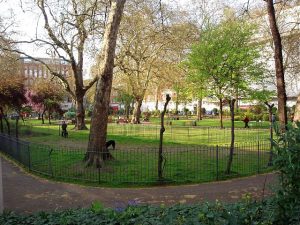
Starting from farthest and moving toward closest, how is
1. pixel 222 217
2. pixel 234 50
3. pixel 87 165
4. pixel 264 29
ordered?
pixel 264 29 → pixel 234 50 → pixel 87 165 → pixel 222 217

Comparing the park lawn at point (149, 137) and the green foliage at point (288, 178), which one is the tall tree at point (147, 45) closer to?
the park lawn at point (149, 137)

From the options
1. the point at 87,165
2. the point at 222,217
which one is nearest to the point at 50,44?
the point at 87,165

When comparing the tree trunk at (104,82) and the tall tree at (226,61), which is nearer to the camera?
the tree trunk at (104,82)

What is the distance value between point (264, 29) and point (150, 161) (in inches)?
1168

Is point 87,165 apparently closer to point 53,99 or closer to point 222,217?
point 222,217

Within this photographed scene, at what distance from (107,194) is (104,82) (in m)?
5.18

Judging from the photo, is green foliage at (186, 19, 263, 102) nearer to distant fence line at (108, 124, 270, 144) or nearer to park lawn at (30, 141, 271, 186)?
distant fence line at (108, 124, 270, 144)

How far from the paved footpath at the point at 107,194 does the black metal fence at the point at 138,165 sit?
26.9 inches

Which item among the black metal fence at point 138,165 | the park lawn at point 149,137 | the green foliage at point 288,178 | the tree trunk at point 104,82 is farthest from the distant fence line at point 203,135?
the green foliage at point 288,178

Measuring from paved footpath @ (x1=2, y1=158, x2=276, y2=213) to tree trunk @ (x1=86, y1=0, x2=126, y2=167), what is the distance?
106 inches

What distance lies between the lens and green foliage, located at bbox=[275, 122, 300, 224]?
10.4ft

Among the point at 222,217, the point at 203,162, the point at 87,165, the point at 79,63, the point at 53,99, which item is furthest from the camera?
the point at 53,99

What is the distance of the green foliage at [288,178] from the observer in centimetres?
316

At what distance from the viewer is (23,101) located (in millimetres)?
28734
